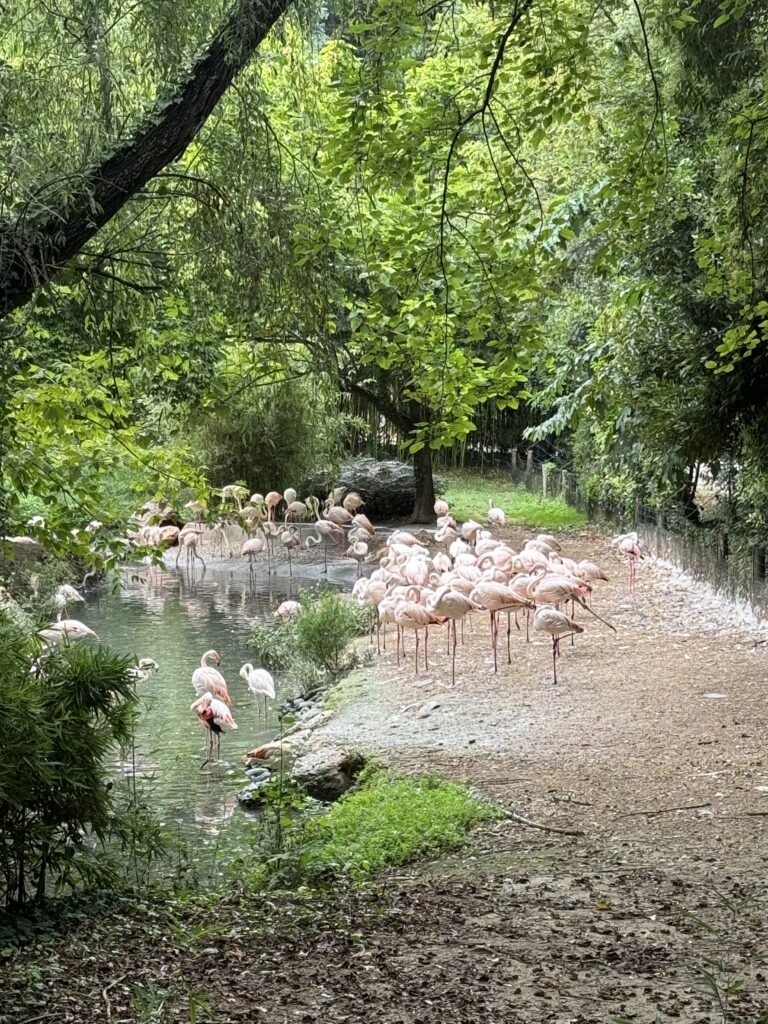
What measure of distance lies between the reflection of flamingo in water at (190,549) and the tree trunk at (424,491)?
4352 millimetres

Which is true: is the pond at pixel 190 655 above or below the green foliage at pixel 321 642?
below

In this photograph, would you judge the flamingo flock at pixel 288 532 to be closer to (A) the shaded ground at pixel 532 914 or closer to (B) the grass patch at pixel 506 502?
(B) the grass patch at pixel 506 502

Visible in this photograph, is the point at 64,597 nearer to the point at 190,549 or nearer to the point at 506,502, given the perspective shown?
the point at 190,549

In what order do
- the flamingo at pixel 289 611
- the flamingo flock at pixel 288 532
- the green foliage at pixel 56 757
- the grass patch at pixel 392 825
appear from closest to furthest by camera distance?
the green foliage at pixel 56 757
the grass patch at pixel 392 825
the flamingo at pixel 289 611
the flamingo flock at pixel 288 532


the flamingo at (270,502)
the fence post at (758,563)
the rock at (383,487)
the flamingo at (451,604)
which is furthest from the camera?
the rock at (383,487)

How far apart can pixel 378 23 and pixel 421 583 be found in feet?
25.9

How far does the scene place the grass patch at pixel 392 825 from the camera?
584 cm

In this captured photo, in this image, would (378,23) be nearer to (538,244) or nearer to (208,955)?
(538,244)

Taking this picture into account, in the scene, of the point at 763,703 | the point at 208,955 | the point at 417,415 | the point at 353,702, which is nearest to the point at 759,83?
the point at 763,703

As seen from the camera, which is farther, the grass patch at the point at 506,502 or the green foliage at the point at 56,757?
the grass patch at the point at 506,502

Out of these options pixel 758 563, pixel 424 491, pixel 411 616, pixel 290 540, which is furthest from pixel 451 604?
pixel 424 491

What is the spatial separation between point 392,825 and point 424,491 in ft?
51.4

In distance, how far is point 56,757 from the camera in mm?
4859

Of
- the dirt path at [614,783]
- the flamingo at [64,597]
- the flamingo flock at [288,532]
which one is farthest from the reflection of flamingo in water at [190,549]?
the dirt path at [614,783]
